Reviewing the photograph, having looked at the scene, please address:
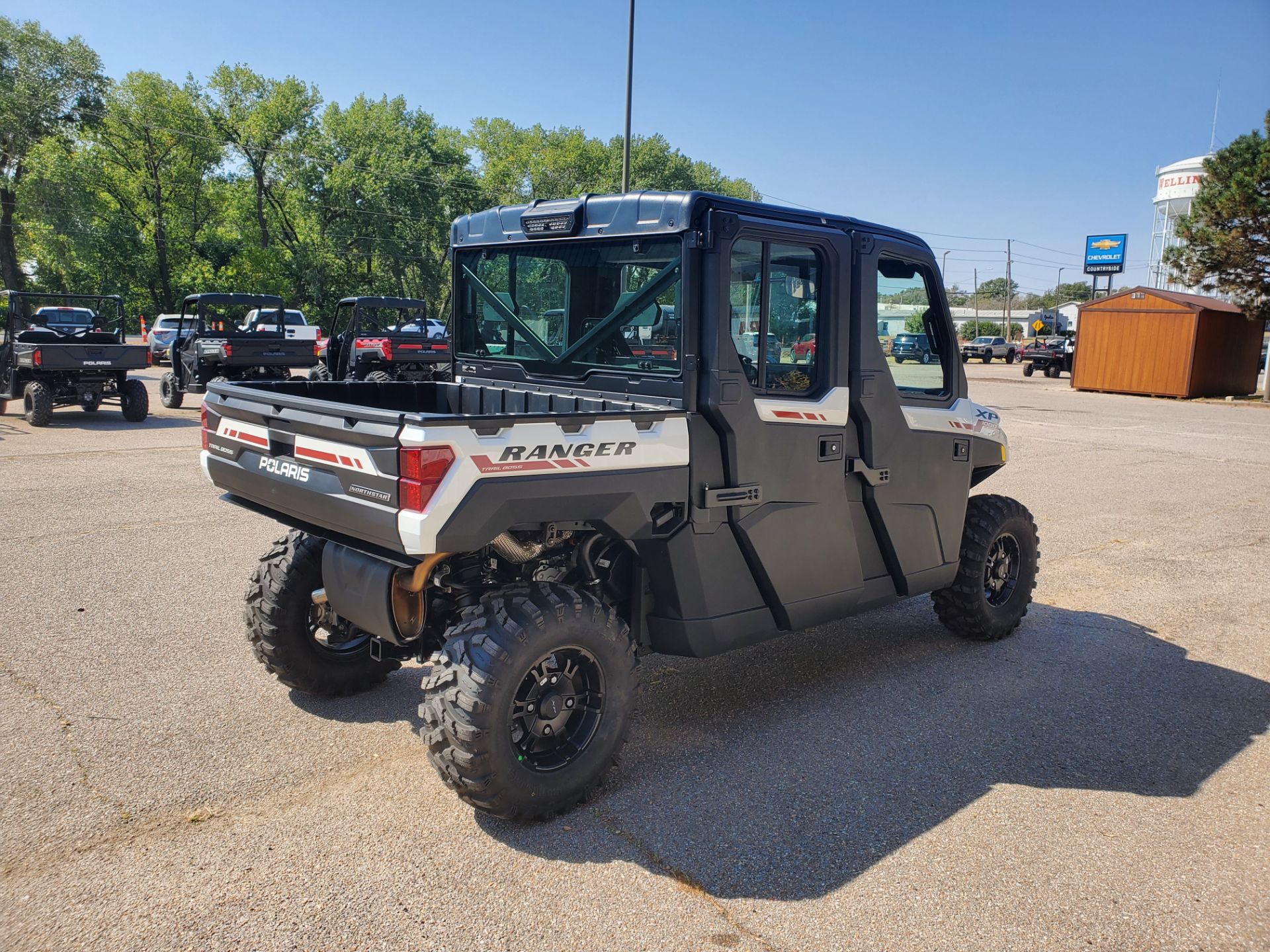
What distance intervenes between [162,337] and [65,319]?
9.94 m

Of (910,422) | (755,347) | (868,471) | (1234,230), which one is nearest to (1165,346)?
(1234,230)

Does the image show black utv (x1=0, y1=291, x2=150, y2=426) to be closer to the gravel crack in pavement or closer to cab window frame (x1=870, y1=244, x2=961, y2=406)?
the gravel crack in pavement

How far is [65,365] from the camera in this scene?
1384cm

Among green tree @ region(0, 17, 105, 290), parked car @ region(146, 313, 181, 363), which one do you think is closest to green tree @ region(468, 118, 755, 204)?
green tree @ region(0, 17, 105, 290)

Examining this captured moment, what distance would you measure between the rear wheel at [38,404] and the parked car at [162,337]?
43.0 feet

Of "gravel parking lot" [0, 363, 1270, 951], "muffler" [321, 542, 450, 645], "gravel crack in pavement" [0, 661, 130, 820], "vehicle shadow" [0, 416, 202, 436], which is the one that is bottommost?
"gravel parking lot" [0, 363, 1270, 951]

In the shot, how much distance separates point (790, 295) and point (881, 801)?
2.19 meters

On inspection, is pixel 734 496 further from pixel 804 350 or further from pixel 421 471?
pixel 421 471

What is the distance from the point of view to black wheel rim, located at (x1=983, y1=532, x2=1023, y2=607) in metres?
5.52

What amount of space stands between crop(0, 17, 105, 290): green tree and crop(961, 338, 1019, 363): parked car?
151 ft

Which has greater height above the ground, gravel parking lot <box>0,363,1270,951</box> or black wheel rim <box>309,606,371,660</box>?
black wheel rim <box>309,606,371,660</box>

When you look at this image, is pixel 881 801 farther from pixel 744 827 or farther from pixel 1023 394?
pixel 1023 394

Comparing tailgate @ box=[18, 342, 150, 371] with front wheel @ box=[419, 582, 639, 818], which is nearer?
front wheel @ box=[419, 582, 639, 818]

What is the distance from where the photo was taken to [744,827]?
3.37m
